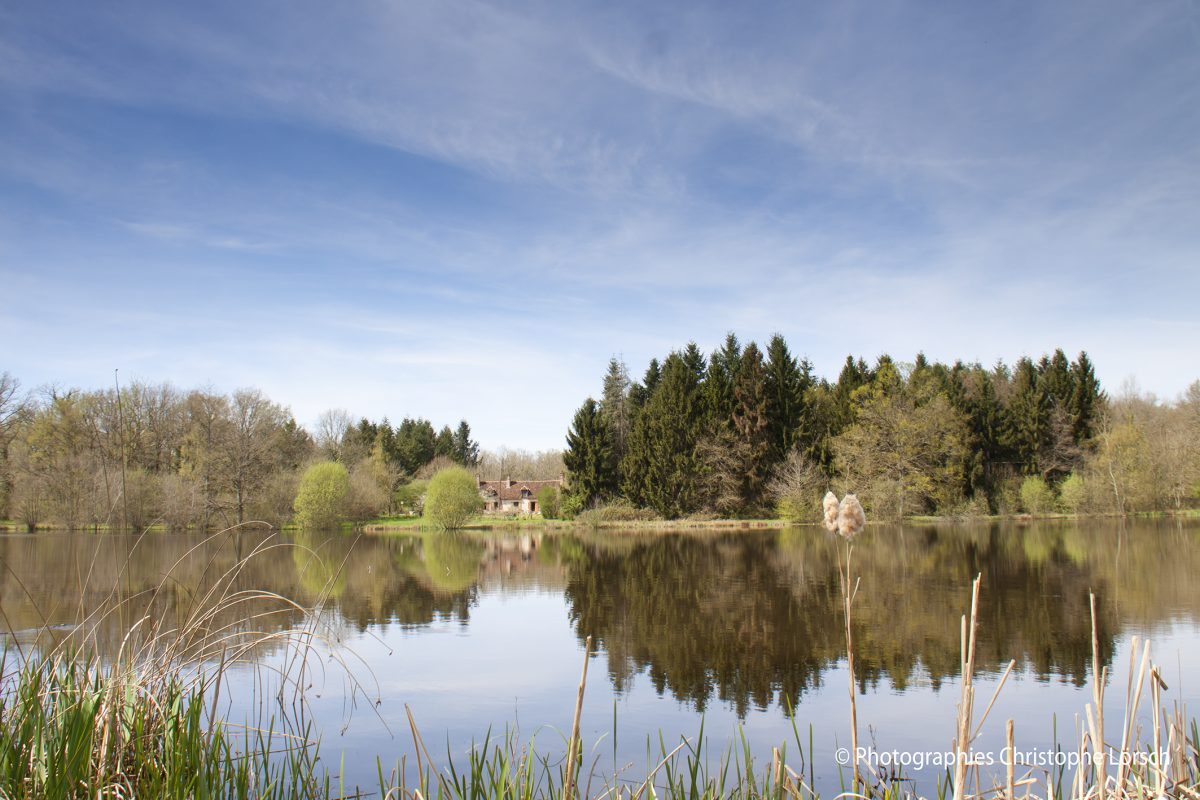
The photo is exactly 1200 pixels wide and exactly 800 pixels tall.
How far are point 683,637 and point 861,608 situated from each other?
415 centimetres

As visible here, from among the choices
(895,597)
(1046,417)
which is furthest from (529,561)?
(1046,417)

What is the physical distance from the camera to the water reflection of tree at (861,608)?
9.44 meters

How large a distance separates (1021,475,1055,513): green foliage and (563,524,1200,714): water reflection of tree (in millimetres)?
17503

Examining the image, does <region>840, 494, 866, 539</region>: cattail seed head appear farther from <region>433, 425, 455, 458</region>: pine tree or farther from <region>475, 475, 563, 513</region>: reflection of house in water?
<region>433, 425, 455, 458</region>: pine tree

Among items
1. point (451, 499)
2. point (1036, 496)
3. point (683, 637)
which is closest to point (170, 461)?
point (451, 499)

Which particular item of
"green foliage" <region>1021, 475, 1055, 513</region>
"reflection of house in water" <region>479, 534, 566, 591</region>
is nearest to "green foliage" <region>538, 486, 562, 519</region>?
"reflection of house in water" <region>479, 534, 566, 591</region>

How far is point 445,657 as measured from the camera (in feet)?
34.9

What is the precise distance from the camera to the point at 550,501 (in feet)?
176

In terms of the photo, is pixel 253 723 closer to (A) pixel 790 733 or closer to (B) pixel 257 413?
(A) pixel 790 733

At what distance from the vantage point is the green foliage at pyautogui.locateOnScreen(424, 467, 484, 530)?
47.3 meters

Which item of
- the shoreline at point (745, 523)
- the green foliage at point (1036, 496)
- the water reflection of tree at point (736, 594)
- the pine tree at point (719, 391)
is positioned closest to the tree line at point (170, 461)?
the shoreline at point (745, 523)

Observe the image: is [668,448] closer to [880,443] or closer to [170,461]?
[880,443]

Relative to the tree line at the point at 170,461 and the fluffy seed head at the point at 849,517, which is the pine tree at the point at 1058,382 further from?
the fluffy seed head at the point at 849,517

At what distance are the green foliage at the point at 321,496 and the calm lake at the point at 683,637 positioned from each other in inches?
803
